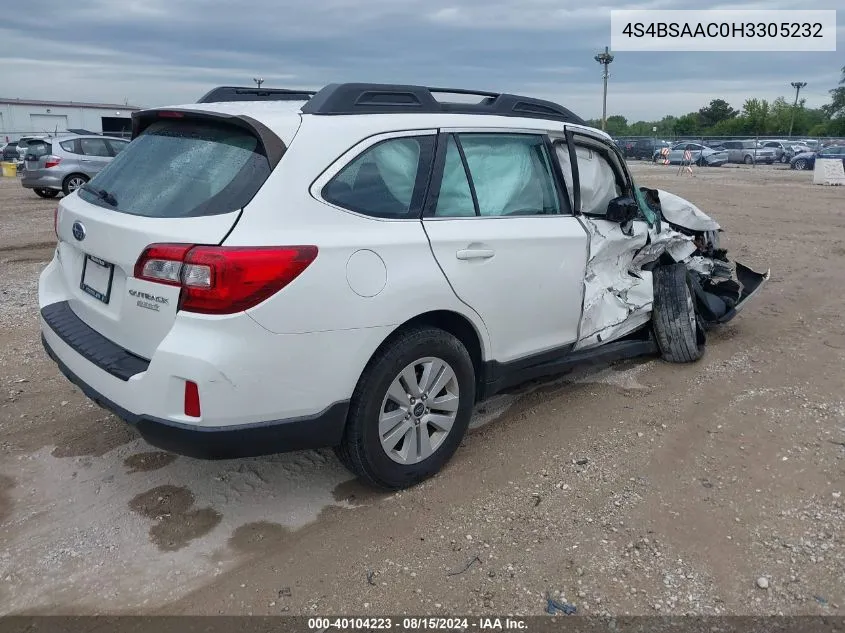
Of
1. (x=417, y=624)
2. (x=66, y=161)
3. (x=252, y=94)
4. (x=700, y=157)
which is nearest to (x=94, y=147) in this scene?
(x=66, y=161)

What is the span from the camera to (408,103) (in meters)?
3.38

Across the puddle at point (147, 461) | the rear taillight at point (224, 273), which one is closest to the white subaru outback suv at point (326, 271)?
the rear taillight at point (224, 273)

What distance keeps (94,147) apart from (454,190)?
1621 cm

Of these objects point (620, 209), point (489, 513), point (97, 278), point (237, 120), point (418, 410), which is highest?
point (237, 120)

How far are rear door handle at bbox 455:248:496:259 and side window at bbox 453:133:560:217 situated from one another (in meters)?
0.22

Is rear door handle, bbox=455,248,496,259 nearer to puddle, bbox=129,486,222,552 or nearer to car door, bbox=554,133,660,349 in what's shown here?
car door, bbox=554,133,660,349

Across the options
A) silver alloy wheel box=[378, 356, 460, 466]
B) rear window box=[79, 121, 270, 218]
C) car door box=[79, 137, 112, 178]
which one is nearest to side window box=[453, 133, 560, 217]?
silver alloy wheel box=[378, 356, 460, 466]

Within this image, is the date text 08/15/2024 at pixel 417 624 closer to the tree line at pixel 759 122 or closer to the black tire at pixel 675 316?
the black tire at pixel 675 316

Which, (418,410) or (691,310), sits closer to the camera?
(418,410)

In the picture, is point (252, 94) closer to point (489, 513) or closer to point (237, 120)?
point (237, 120)

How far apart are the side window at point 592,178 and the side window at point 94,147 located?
51.3ft

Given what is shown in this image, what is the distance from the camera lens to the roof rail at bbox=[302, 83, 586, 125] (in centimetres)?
309

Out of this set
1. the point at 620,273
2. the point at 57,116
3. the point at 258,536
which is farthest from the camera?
the point at 57,116

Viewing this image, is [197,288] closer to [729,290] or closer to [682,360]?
[682,360]
